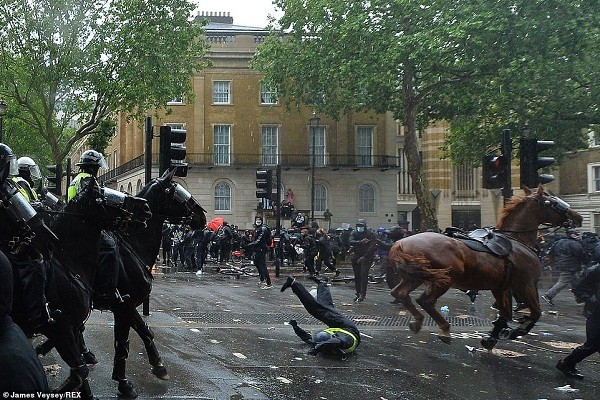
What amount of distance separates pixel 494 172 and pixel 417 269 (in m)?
4.55

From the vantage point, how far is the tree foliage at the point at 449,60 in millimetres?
28531

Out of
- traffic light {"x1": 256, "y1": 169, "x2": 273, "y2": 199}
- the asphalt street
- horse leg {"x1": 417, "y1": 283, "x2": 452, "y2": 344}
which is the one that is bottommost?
the asphalt street

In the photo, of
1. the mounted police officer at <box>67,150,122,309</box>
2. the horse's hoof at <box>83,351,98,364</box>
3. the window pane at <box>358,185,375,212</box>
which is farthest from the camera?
the window pane at <box>358,185,375,212</box>

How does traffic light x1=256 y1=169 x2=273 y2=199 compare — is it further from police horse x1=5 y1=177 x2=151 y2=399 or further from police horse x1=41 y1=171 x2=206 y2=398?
police horse x1=5 y1=177 x2=151 y2=399

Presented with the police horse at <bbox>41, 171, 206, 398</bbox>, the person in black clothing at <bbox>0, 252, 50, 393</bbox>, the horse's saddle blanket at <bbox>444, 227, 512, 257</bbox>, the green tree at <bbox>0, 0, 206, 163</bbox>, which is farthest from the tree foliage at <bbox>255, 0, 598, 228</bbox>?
the person in black clothing at <bbox>0, 252, 50, 393</bbox>

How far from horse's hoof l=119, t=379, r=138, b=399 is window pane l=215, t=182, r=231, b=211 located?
46322mm

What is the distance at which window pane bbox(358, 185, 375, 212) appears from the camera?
55.7m

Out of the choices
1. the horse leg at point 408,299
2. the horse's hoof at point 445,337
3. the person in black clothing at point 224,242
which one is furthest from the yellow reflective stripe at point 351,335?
the person in black clothing at point 224,242

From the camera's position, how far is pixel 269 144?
55.4 m

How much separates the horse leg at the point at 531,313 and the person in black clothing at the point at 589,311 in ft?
5.36

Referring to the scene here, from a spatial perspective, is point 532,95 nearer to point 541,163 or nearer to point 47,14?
point 541,163

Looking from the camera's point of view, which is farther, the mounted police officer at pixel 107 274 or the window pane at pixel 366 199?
the window pane at pixel 366 199

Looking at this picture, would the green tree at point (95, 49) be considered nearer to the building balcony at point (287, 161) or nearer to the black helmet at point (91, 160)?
the building balcony at point (287, 161)

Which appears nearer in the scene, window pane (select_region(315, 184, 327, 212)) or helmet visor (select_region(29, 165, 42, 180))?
helmet visor (select_region(29, 165, 42, 180))
